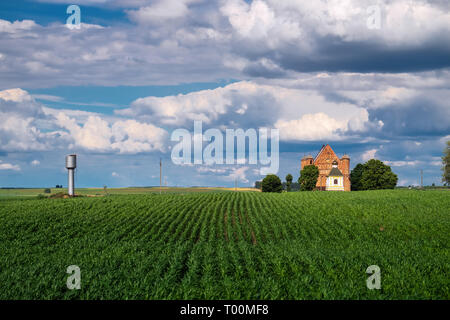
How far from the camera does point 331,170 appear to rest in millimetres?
125312

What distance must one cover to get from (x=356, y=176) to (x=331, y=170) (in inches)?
398

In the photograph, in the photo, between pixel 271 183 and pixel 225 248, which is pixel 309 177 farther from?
pixel 225 248

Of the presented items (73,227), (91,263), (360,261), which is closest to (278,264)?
(360,261)

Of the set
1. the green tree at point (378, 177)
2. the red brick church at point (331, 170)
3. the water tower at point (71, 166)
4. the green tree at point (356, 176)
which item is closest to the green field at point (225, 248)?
the water tower at point (71, 166)

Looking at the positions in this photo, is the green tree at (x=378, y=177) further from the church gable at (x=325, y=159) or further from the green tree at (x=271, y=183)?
the green tree at (x=271, y=183)

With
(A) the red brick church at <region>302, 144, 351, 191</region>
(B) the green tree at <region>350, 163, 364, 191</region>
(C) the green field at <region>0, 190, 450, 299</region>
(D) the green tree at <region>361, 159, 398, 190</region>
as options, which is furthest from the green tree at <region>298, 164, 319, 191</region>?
(C) the green field at <region>0, 190, 450, 299</region>

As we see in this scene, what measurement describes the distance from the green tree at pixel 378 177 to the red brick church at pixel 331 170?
9318 mm

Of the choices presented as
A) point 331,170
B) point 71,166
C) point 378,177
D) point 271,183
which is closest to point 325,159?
point 331,170

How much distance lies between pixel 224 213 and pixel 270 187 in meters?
71.1

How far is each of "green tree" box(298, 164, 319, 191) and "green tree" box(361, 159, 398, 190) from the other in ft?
45.0

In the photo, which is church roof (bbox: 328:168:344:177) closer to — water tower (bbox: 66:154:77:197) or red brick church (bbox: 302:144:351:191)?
red brick church (bbox: 302:144:351:191)

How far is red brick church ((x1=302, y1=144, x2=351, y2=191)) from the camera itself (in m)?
124

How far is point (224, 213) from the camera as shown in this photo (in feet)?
169
